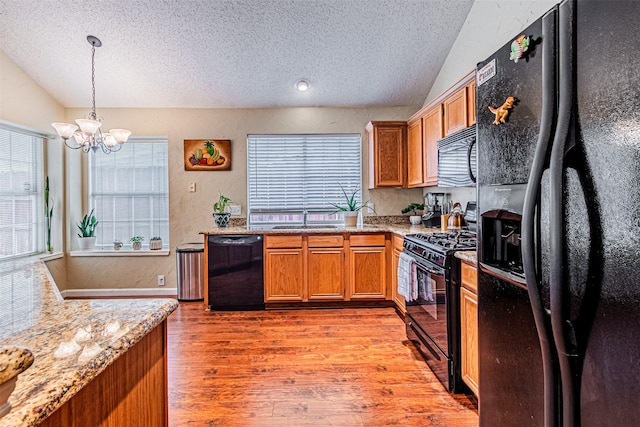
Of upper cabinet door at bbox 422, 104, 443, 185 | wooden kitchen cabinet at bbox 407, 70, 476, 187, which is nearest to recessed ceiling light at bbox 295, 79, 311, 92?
wooden kitchen cabinet at bbox 407, 70, 476, 187

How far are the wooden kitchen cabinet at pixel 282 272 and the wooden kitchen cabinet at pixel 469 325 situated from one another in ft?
6.58

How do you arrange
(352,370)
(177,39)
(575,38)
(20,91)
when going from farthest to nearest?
1. (20,91)
2. (177,39)
3. (352,370)
4. (575,38)

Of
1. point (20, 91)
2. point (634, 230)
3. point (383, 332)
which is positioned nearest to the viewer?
point (634, 230)

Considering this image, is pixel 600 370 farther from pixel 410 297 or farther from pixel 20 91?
pixel 20 91

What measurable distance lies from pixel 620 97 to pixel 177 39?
11.8 feet

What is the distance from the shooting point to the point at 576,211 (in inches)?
33.9

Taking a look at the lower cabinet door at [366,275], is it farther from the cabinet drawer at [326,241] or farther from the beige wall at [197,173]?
the beige wall at [197,173]

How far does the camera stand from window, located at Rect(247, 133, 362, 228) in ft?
14.7

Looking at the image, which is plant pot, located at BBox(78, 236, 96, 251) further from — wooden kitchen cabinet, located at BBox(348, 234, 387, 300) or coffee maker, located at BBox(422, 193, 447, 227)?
coffee maker, located at BBox(422, 193, 447, 227)

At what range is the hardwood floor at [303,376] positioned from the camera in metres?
1.92

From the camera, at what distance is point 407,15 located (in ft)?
10.4

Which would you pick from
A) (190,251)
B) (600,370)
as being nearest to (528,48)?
(600,370)

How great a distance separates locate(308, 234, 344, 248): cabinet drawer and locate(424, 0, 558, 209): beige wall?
1.32 m

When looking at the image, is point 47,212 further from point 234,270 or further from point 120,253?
point 234,270
